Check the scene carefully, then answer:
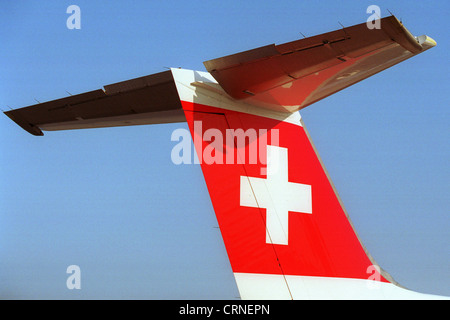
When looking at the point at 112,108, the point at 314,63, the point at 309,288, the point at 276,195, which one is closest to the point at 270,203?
the point at 276,195

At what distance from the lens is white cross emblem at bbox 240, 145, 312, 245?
4844 mm

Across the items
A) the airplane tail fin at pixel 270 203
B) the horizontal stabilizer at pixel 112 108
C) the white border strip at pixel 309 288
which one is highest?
the horizontal stabilizer at pixel 112 108

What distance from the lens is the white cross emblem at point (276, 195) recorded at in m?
4.84

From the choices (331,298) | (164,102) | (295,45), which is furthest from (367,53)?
(331,298)

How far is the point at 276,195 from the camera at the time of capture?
504 cm

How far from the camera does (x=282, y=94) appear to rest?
4.89m

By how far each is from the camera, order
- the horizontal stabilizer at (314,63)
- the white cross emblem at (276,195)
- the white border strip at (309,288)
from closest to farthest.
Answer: the horizontal stabilizer at (314,63)
the white border strip at (309,288)
the white cross emblem at (276,195)

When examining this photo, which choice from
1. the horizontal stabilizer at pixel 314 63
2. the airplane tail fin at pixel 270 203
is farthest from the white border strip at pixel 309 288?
the horizontal stabilizer at pixel 314 63

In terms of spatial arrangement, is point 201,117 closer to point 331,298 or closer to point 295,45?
point 295,45

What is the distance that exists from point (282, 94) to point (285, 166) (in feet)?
2.68

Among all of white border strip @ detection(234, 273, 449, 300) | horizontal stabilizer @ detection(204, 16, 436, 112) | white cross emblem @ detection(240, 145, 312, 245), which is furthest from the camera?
white cross emblem @ detection(240, 145, 312, 245)

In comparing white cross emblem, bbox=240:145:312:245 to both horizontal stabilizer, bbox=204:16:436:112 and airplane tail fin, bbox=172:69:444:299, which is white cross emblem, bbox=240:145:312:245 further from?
horizontal stabilizer, bbox=204:16:436:112

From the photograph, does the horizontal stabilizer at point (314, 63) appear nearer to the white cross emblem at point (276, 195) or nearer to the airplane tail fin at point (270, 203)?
the airplane tail fin at point (270, 203)

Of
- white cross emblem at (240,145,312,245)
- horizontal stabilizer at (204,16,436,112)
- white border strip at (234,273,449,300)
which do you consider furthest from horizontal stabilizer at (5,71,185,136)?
white border strip at (234,273,449,300)
